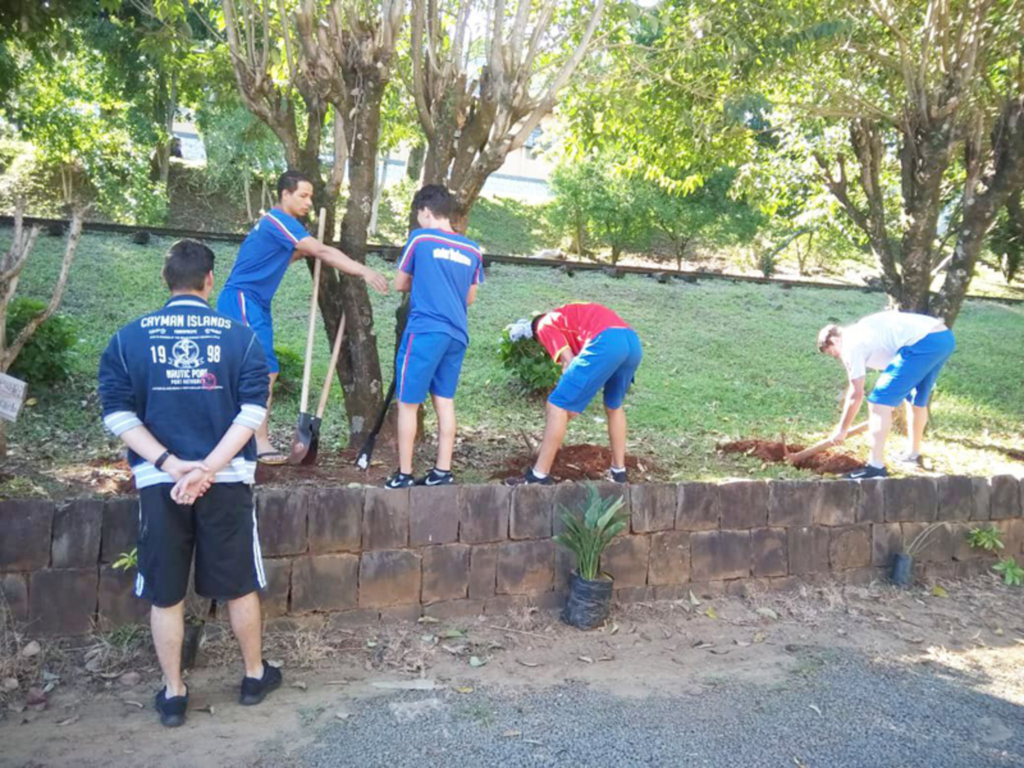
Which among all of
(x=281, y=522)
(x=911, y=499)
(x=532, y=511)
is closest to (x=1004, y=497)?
(x=911, y=499)

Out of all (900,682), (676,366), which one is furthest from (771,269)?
(900,682)

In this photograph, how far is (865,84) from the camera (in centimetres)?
913

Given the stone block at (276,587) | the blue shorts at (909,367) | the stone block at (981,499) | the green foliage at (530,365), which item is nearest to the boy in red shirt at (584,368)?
the stone block at (276,587)

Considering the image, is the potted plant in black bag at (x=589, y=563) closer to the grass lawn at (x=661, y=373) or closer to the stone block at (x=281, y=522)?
the grass lawn at (x=661, y=373)

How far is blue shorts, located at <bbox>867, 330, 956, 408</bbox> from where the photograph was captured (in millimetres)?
6383

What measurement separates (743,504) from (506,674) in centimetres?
199

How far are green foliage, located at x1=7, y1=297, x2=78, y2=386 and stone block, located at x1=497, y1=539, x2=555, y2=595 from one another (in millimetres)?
4054

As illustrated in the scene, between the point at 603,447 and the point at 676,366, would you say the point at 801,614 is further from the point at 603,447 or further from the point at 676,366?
the point at 676,366

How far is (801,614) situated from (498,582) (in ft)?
6.05

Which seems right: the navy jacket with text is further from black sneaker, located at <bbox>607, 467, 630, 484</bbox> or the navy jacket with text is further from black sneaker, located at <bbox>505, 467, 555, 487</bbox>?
black sneaker, located at <bbox>607, 467, 630, 484</bbox>

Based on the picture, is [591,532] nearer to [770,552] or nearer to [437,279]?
[770,552]

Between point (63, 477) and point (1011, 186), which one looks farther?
point (1011, 186)

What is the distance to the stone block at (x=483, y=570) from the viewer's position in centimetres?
476

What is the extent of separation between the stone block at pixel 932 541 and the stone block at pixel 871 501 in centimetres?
24
